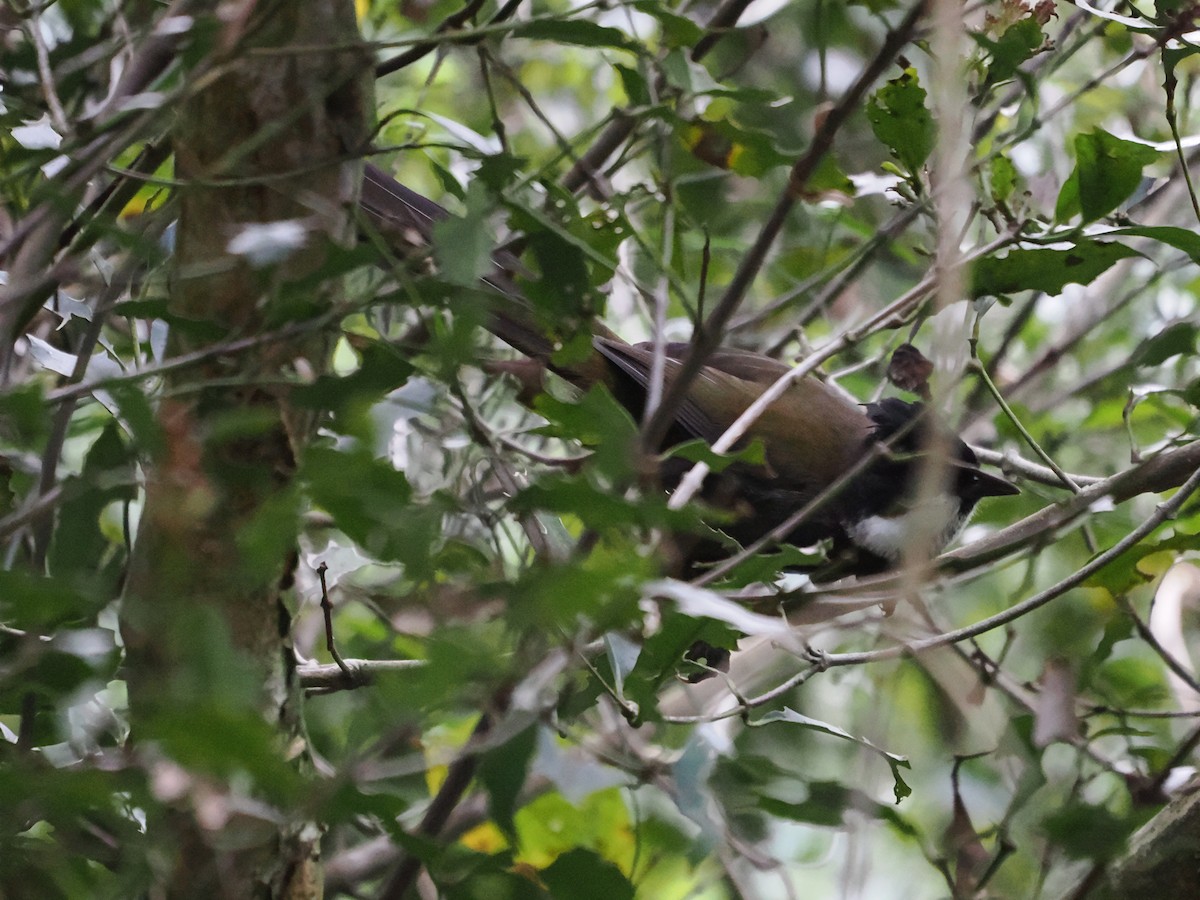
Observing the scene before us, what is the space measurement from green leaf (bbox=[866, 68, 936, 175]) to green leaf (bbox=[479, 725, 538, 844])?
948 mm

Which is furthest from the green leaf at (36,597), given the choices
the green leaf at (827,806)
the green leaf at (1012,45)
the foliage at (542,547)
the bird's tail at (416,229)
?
the green leaf at (1012,45)

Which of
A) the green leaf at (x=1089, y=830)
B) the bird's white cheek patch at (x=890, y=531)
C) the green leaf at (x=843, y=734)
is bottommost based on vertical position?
the bird's white cheek patch at (x=890, y=531)

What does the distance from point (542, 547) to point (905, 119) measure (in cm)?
74

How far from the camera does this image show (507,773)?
1018 millimetres

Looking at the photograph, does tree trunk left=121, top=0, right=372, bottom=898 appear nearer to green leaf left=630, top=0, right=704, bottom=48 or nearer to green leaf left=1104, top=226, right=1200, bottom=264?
green leaf left=630, top=0, right=704, bottom=48

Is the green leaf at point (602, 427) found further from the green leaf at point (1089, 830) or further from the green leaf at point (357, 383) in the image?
the green leaf at point (1089, 830)

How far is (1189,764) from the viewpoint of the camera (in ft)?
5.44

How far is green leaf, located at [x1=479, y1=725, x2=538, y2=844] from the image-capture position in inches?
39.8

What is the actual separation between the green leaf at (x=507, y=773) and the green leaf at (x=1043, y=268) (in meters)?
0.89

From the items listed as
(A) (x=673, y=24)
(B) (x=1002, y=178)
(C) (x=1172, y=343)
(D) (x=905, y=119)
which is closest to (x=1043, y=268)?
(B) (x=1002, y=178)

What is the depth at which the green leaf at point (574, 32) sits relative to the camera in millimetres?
1272

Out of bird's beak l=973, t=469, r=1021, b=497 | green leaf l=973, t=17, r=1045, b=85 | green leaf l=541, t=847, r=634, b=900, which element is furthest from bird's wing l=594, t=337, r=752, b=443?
green leaf l=541, t=847, r=634, b=900

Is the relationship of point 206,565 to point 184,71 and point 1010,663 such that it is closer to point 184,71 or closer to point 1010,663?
point 184,71

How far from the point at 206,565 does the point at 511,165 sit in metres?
0.54
